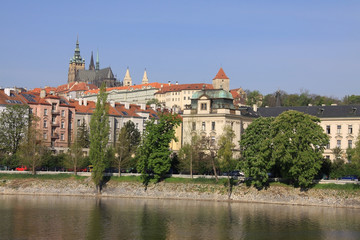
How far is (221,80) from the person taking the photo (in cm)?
17825

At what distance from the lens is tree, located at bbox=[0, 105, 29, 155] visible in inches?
3686

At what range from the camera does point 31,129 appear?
3583 inches

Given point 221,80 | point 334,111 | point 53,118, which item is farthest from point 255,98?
point 53,118

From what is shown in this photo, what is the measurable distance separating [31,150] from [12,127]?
8.75m

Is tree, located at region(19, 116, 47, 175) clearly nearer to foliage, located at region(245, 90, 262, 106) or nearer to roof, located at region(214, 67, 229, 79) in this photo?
roof, located at region(214, 67, 229, 79)

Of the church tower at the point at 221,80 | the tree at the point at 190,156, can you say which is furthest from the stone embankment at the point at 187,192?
the church tower at the point at 221,80

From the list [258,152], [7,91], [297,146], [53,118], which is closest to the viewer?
[297,146]

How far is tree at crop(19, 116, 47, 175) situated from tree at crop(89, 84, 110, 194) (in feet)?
32.6

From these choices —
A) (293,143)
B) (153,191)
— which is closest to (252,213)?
(293,143)

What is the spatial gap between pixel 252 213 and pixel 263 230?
10.2 meters

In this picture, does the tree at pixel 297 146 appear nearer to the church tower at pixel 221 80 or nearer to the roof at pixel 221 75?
the church tower at pixel 221 80

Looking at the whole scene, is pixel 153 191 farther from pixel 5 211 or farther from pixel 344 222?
pixel 344 222

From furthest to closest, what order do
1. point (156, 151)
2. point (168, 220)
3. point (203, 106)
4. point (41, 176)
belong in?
point (203, 106) < point (41, 176) < point (156, 151) < point (168, 220)

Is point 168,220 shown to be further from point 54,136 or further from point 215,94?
point 54,136
